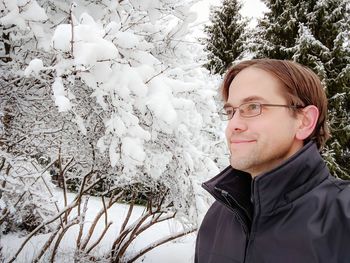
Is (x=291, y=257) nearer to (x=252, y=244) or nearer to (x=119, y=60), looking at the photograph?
(x=252, y=244)

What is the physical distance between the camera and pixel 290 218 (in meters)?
1.27

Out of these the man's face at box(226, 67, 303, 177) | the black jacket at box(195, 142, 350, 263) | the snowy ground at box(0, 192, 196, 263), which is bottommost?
the snowy ground at box(0, 192, 196, 263)

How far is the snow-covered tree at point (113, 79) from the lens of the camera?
1978 millimetres

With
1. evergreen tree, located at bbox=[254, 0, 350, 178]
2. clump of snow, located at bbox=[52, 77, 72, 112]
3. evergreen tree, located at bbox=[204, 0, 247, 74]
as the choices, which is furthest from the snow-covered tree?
evergreen tree, located at bbox=[204, 0, 247, 74]

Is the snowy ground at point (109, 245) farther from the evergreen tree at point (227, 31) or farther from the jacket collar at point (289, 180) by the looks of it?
the evergreen tree at point (227, 31)

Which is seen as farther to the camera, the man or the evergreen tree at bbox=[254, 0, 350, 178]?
the evergreen tree at bbox=[254, 0, 350, 178]

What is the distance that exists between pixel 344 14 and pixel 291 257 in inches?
463

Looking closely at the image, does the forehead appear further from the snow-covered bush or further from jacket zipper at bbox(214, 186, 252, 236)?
the snow-covered bush

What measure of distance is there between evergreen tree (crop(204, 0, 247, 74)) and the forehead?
15.7 m

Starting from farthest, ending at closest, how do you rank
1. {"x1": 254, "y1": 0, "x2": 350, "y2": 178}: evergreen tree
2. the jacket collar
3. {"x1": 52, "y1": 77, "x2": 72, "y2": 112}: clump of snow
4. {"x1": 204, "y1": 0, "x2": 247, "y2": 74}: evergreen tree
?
{"x1": 204, "y1": 0, "x2": 247, "y2": 74}: evergreen tree, {"x1": 254, "y1": 0, "x2": 350, "y2": 178}: evergreen tree, {"x1": 52, "y1": 77, "x2": 72, "y2": 112}: clump of snow, the jacket collar

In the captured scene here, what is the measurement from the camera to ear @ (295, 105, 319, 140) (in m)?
1.48

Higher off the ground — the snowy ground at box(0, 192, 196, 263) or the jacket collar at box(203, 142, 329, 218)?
the jacket collar at box(203, 142, 329, 218)

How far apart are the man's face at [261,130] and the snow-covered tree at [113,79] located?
0.75 metres

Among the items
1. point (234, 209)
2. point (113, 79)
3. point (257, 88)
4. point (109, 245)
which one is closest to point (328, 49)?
point (109, 245)
